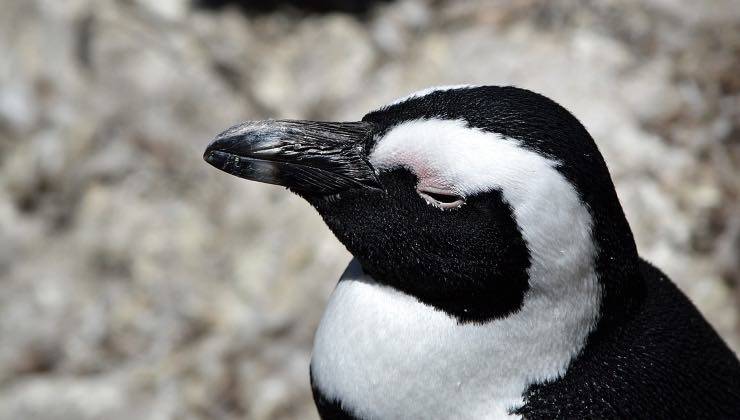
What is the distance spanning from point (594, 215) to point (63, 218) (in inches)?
79.0

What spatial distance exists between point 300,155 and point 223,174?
1.52 metres

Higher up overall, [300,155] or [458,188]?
[300,155]

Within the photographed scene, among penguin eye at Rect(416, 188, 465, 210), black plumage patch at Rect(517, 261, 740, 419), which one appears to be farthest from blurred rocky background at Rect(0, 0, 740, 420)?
penguin eye at Rect(416, 188, 465, 210)

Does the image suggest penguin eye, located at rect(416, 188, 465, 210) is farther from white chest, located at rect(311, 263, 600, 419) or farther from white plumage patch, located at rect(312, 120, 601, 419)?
white chest, located at rect(311, 263, 600, 419)

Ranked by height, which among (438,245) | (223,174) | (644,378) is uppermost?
(223,174)

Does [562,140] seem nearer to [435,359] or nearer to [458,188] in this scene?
[458,188]

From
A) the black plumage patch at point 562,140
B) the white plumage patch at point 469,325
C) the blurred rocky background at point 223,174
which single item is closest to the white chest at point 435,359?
the white plumage patch at point 469,325

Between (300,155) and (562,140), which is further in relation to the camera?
(300,155)

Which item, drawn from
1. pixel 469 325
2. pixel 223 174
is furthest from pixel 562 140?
pixel 223 174

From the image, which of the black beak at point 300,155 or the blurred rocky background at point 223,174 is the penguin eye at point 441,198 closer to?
the black beak at point 300,155

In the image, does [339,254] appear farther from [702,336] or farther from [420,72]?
[702,336]

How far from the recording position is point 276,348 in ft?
8.78

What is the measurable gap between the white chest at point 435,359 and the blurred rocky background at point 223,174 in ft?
3.93

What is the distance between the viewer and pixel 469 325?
140 cm
